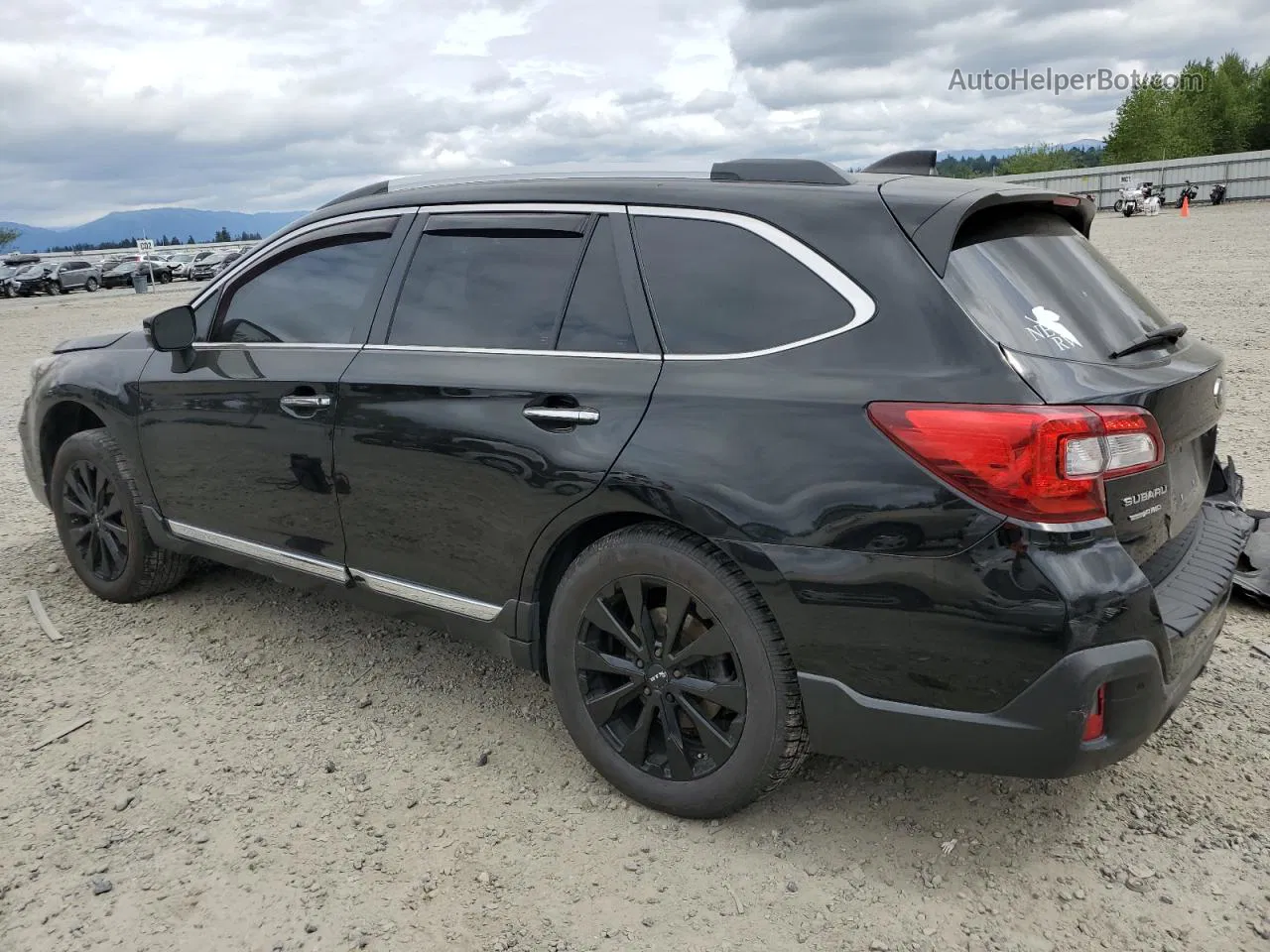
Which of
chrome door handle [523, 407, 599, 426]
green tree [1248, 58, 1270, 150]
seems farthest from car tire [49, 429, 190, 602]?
green tree [1248, 58, 1270, 150]

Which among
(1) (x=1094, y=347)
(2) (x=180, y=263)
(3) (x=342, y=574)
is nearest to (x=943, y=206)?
(1) (x=1094, y=347)

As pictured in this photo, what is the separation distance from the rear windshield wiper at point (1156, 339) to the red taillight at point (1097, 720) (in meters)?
0.83

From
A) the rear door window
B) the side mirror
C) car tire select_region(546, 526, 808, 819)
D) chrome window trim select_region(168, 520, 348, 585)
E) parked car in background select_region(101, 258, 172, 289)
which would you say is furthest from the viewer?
parked car in background select_region(101, 258, 172, 289)

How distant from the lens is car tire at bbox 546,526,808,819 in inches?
104

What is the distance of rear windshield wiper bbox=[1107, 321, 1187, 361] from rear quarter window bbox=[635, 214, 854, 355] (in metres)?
0.71

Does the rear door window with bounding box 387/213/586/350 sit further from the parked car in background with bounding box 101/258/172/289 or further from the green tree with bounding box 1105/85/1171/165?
the green tree with bounding box 1105/85/1171/165

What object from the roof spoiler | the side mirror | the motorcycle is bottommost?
the motorcycle

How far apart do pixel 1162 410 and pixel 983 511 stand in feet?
1.98

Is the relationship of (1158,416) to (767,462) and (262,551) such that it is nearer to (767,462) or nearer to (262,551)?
(767,462)

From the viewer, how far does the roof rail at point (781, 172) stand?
282 cm

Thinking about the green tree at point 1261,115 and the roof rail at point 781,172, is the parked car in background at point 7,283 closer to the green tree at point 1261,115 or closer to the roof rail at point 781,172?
the roof rail at point 781,172

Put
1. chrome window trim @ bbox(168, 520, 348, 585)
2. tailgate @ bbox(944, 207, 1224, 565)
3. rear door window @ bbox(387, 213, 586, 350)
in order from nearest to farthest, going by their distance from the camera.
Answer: tailgate @ bbox(944, 207, 1224, 565)
rear door window @ bbox(387, 213, 586, 350)
chrome window trim @ bbox(168, 520, 348, 585)

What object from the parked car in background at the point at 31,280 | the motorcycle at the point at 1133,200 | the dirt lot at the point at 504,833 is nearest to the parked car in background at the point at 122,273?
the parked car in background at the point at 31,280

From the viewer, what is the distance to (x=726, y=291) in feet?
9.07
